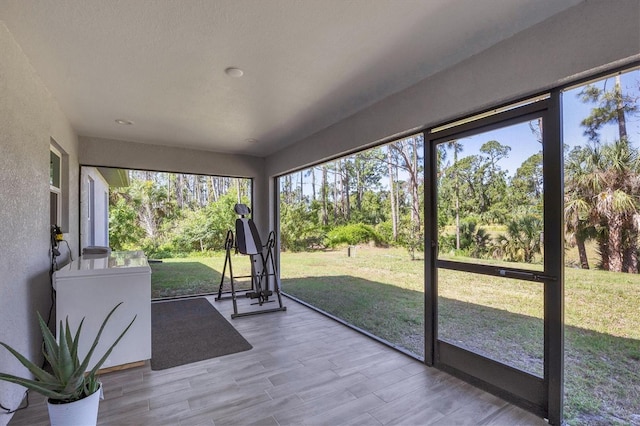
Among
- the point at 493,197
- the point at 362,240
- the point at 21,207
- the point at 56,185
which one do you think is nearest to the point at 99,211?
the point at 56,185

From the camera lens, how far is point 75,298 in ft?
8.46

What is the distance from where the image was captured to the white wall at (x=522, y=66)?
161 cm

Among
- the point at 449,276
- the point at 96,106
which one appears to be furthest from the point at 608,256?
the point at 96,106

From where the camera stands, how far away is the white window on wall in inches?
137

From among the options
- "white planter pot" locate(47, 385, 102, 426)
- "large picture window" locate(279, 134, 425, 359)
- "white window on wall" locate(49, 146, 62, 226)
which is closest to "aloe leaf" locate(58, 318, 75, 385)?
"white planter pot" locate(47, 385, 102, 426)

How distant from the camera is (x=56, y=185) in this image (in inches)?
143

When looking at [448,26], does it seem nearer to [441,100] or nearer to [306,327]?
[441,100]

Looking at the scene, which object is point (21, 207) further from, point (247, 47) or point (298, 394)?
point (298, 394)

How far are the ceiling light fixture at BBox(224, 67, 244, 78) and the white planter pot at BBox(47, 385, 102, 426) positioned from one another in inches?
94.4

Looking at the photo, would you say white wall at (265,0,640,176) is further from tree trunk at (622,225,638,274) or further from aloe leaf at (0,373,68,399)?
aloe leaf at (0,373,68,399)

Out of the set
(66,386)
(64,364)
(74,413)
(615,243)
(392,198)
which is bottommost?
(74,413)

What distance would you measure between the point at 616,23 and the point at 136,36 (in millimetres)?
2839

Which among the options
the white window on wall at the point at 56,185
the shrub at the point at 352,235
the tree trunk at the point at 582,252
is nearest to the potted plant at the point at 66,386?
the white window on wall at the point at 56,185

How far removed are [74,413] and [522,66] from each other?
3.31 meters
